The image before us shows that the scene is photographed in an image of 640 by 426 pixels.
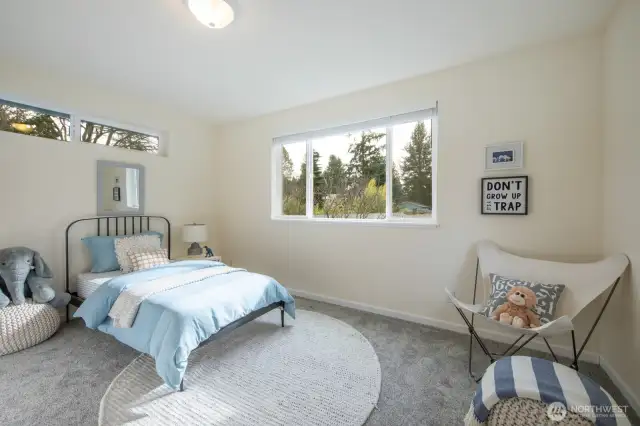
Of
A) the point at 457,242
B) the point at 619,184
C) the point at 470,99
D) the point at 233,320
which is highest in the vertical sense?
the point at 470,99

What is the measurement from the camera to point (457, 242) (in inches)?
104

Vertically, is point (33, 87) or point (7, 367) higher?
point (33, 87)

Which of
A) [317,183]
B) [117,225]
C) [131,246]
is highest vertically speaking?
[317,183]

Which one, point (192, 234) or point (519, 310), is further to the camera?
point (192, 234)

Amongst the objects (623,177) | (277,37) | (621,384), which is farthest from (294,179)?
(621,384)

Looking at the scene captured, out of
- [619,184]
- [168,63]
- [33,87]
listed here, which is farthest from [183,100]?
[619,184]

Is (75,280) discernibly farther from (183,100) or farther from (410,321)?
(410,321)

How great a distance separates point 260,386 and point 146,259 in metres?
1.89

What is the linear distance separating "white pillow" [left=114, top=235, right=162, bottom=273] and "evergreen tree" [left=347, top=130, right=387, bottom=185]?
2.43m

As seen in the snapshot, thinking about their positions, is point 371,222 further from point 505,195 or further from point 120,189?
point 120,189

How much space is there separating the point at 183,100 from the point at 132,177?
113cm

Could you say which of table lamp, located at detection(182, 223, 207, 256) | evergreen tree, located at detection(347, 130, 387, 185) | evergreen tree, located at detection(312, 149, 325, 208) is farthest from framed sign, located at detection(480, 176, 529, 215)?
table lamp, located at detection(182, 223, 207, 256)

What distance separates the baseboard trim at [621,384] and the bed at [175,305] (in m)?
2.34

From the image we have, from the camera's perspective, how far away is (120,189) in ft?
10.8
